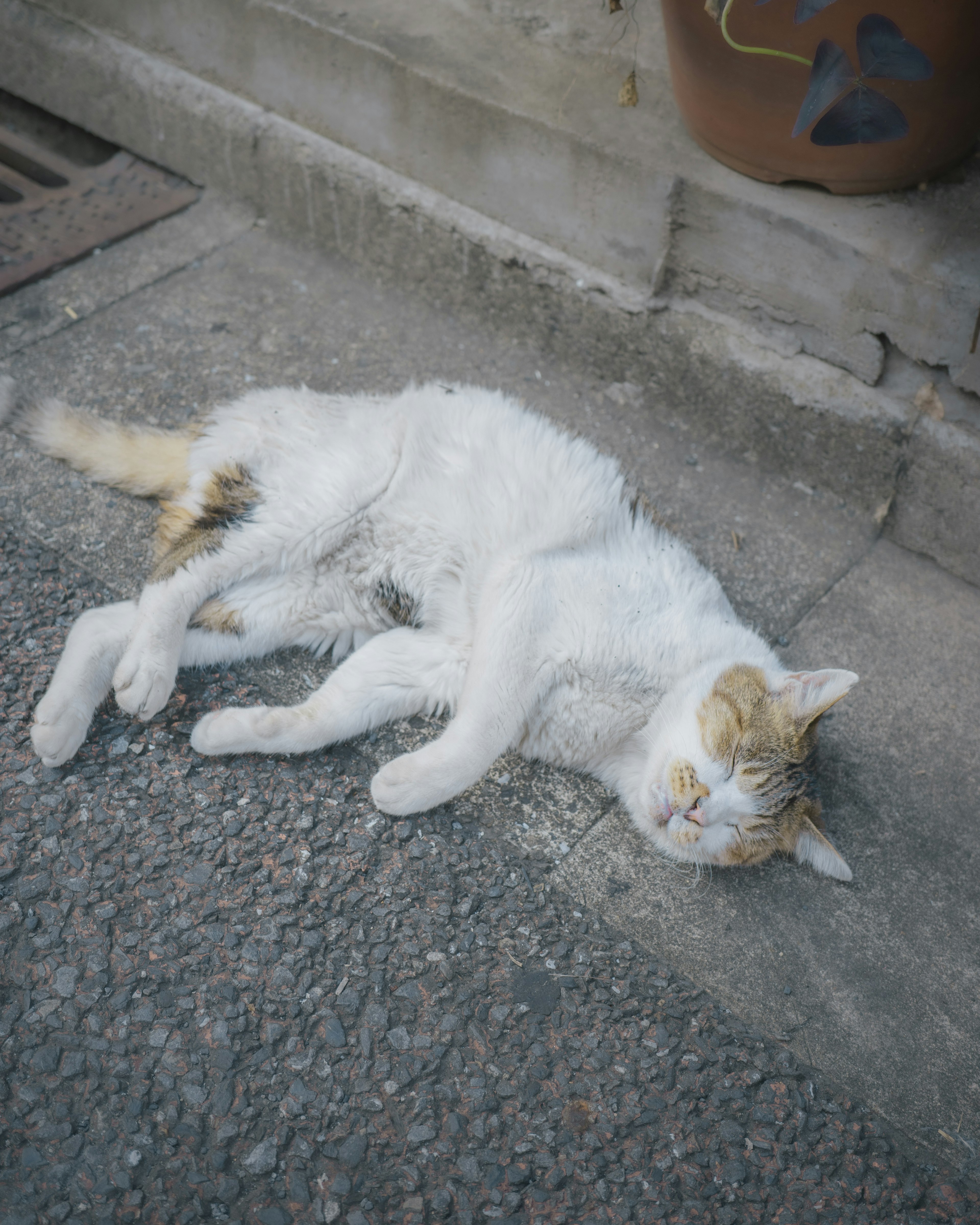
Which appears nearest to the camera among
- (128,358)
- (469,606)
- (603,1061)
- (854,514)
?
(603,1061)

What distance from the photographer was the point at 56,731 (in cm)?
219

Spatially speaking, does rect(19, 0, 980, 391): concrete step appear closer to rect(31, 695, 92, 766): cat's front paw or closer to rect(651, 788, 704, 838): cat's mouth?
rect(651, 788, 704, 838): cat's mouth

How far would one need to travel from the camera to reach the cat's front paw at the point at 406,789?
2.18m

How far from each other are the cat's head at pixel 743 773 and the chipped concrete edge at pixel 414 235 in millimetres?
1037

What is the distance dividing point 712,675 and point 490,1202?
1262mm

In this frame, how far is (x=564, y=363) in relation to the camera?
11.6ft

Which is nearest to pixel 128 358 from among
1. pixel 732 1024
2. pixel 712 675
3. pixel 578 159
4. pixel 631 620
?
pixel 578 159

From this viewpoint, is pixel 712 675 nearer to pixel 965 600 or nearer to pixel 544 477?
pixel 544 477

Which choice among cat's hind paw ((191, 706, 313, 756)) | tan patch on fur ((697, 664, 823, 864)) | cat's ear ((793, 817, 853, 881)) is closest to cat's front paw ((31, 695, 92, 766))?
cat's hind paw ((191, 706, 313, 756))

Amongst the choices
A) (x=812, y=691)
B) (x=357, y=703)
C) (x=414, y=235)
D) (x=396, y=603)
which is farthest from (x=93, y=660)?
(x=414, y=235)

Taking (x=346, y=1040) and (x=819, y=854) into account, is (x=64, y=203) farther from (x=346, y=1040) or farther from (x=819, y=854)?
(x=819, y=854)

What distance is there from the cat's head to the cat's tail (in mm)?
1650

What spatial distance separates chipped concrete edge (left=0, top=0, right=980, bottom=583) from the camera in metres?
2.96

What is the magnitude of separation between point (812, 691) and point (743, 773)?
0.87ft
